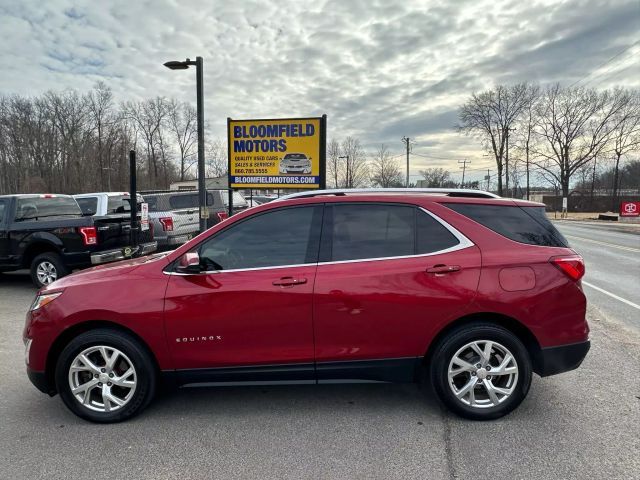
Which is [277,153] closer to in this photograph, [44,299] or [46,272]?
[46,272]

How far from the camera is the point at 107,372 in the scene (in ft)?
10.2

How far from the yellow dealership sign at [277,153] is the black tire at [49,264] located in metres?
5.26

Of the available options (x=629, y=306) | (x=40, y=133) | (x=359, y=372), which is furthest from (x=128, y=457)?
(x=40, y=133)

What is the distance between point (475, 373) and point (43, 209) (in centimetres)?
843

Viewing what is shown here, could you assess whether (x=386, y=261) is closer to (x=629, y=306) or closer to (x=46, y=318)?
(x=46, y=318)

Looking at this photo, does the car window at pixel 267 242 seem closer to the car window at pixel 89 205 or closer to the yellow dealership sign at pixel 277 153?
the yellow dealership sign at pixel 277 153

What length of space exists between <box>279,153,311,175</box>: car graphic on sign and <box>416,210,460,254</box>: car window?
8.43 m

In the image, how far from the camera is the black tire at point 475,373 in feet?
10.0

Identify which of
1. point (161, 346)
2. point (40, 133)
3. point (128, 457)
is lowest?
point (128, 457)

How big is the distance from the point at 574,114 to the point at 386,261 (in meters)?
61.0

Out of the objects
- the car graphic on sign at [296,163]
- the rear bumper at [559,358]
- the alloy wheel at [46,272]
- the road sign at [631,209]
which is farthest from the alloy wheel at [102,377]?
the road sign at [631,209]

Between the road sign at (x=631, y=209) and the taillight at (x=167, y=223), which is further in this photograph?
the road sign at (x=631, y=209)

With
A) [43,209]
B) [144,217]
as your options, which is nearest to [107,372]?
[144,217]

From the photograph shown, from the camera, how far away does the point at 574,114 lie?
5181 cm
